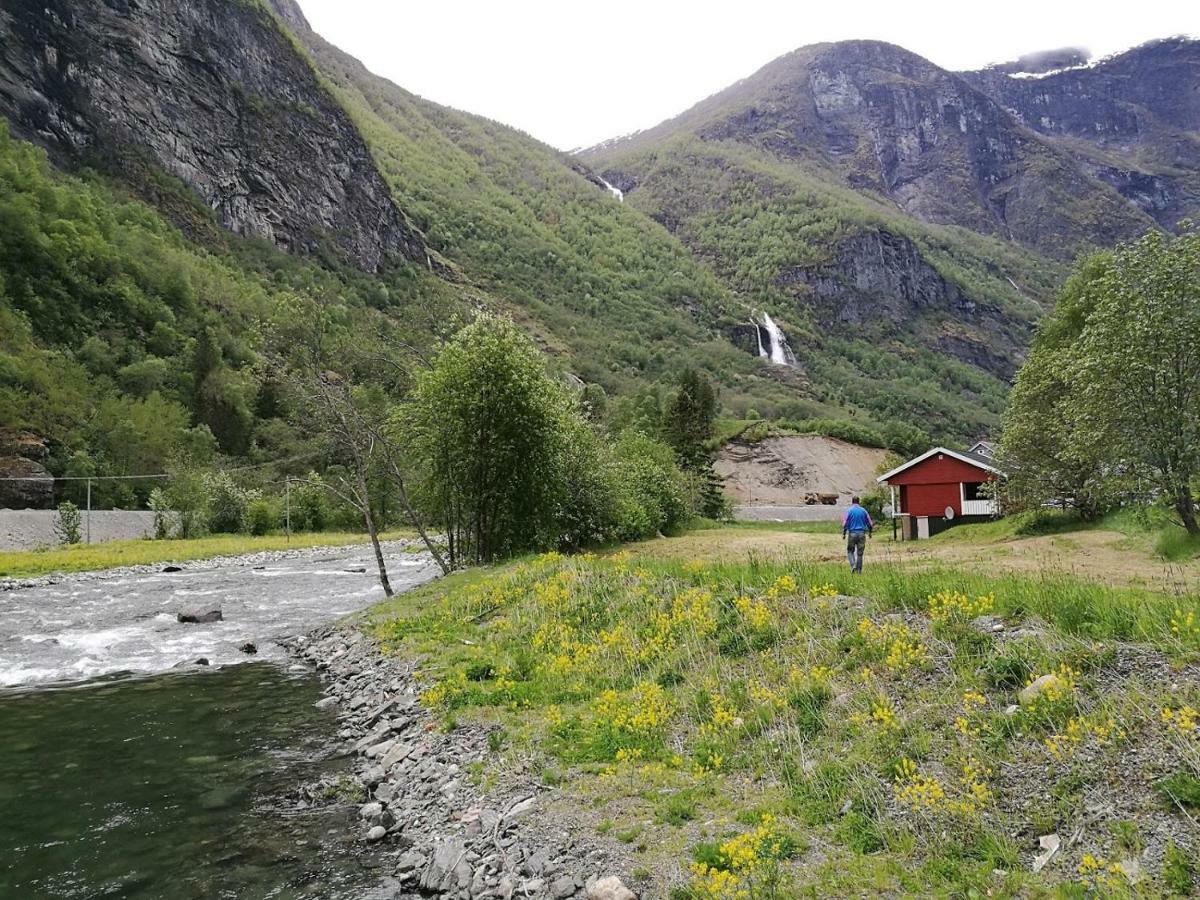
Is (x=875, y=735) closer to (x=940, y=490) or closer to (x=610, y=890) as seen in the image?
(x=610, y=890)

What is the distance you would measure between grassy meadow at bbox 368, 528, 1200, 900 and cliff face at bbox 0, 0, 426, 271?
5433 inches

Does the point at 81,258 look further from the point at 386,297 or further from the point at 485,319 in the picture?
the point at 485,319

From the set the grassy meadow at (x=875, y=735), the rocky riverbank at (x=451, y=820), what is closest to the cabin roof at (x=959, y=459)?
the grassy meadow at (x=875, y=735)

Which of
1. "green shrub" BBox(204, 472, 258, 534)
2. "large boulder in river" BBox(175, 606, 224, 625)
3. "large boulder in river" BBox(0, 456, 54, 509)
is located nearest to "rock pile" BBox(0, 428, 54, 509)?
"large boulder in river" BBox(0, 456, 54, 509)

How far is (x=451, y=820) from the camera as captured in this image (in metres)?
8.41

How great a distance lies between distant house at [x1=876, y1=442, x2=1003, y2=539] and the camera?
163 ft

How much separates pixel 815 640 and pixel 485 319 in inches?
855

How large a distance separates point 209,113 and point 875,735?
538ft

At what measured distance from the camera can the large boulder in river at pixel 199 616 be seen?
2405 cm

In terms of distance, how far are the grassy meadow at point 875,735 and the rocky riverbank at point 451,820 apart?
0.28 metres

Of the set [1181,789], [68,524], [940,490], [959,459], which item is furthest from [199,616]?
[959,459]

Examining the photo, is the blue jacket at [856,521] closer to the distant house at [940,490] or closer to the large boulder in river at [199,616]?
the large boulder in river at [199,616]

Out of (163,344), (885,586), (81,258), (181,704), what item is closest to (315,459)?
(163,344)

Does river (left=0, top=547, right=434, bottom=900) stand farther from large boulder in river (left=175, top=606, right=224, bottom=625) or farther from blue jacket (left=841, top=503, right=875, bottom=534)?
blue jacket (left=841, top=503, right=875, bottom=534)
